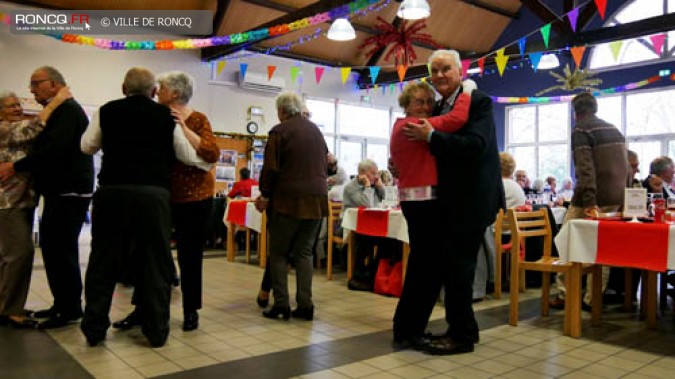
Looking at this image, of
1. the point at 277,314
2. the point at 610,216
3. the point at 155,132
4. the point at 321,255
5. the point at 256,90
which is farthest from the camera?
the point at 256,90

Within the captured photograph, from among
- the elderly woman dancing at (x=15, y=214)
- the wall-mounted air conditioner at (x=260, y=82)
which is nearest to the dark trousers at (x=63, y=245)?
the elderly woman dancing at (x=15, y=214)

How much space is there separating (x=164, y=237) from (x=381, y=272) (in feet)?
6.65

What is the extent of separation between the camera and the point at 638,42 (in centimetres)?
1105

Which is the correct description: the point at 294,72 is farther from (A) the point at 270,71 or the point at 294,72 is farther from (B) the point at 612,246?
(B) the point at 612,246

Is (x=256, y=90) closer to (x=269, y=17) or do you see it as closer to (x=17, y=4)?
(x=269, y=17)

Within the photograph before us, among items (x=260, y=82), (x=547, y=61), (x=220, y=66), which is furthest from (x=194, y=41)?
(x=547, y=61)

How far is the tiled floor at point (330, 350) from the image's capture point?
90.7 inches

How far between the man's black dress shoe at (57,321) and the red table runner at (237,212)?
298 cm

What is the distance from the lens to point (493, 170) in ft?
8.50

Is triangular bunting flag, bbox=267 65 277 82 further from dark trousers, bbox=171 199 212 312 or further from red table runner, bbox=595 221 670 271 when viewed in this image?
red table runner, bbox=595 221 670 271

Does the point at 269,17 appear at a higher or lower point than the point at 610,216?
higher

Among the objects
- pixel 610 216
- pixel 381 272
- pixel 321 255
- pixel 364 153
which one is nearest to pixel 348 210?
pixel 381 272

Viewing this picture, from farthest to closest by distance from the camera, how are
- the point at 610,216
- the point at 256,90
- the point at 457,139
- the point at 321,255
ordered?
the point at 256,90 < the point at 321,255 < the point at 610,216 < the point at 457,139

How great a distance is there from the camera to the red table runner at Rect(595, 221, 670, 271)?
8.58 feet
